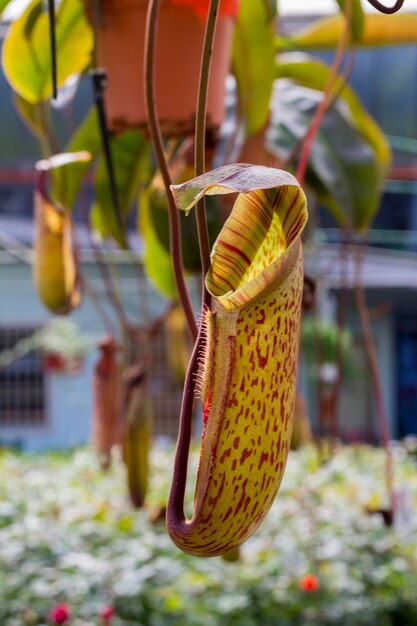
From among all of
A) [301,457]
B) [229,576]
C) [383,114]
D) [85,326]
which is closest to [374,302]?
[383,114]

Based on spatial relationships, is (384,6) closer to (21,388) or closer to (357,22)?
(357,22)

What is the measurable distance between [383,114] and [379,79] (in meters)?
0.37

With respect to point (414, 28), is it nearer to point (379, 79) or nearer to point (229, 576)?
point (229, 576)

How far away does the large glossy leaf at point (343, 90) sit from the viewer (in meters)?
1.36

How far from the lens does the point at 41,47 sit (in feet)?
3.13

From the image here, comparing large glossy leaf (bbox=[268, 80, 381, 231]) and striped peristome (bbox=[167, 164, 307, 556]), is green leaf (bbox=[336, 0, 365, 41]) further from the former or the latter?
striped peristome (bbox=[167, 164, 307, 556])

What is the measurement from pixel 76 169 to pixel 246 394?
85 cm

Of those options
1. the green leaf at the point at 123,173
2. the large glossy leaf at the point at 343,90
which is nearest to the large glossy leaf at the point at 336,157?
the large glossy leaf at the point at 343,90

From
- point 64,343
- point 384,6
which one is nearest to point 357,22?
point 384,6

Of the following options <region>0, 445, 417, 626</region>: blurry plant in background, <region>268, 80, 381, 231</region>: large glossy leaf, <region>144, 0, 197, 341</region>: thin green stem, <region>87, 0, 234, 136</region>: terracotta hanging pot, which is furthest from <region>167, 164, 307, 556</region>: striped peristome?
<region>0, 445, 417, 626</region>: blurry plant in background

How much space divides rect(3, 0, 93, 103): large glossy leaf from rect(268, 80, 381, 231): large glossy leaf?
0.43 m

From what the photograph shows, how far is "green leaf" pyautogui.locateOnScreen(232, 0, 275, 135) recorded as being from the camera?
995 millimetres

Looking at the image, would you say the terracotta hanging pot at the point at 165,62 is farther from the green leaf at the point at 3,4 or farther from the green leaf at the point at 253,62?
the green leaf at the point at 3,4

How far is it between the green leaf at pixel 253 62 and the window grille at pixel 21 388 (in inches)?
312
